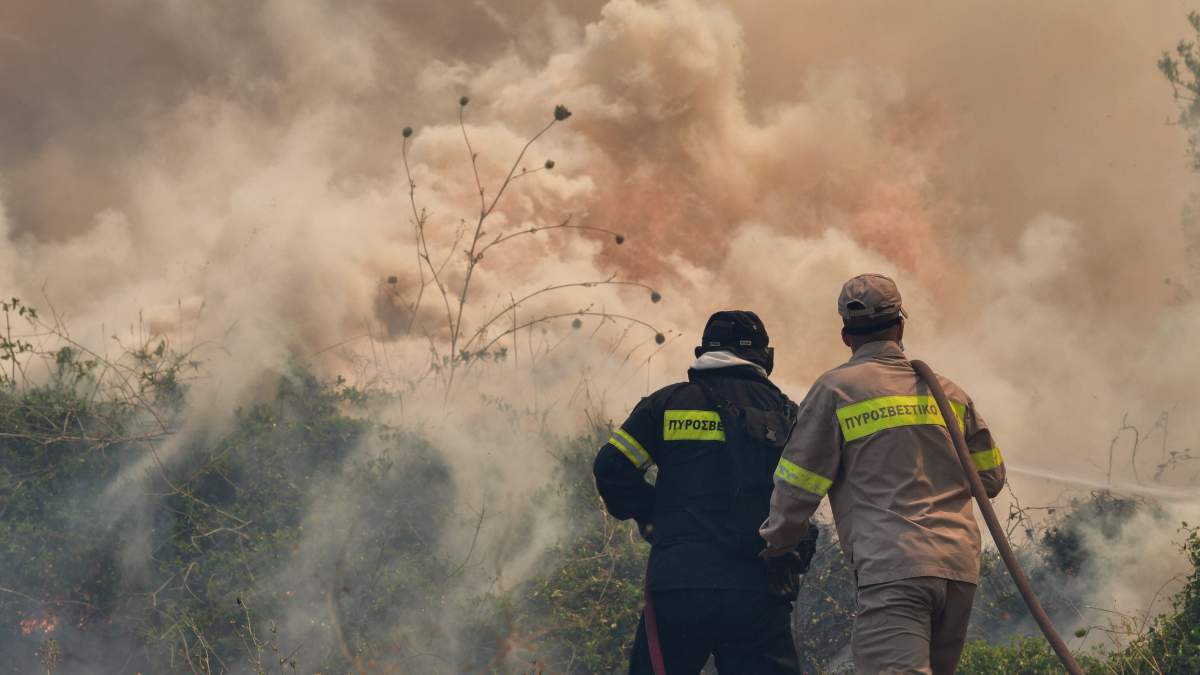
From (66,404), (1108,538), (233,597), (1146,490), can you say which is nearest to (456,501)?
(233,597)

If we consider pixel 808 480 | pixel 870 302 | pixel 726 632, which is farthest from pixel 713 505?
pixel 870 302

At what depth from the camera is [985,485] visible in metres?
3.93

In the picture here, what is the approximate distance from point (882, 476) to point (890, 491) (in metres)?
0.06

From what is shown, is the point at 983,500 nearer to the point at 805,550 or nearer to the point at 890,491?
the point at 890,491

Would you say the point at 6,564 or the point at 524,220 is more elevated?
the point at 524,220

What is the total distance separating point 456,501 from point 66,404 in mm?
3108

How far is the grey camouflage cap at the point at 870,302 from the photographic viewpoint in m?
3.93

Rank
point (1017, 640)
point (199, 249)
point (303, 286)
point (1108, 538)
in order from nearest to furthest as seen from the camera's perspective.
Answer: point (1017, 640), point (1108, 538), point (303, 286), point (199, 249)

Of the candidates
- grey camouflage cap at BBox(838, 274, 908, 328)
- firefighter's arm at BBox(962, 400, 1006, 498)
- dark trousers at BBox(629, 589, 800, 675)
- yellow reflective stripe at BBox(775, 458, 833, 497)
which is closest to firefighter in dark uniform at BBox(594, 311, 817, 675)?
dark trousers at BBox(629, 589, 800, 675)

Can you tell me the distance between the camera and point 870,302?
155 inches

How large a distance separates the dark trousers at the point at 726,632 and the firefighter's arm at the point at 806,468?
20.8 inches

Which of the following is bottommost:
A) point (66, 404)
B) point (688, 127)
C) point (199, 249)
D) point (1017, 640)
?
point (1017, 640)

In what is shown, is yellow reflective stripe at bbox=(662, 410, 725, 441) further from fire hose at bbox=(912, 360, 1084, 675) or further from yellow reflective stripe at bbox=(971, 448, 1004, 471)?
yellow reflective stripe at bbox=(971, 448, 1004, 471)

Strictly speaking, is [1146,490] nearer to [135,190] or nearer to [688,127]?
[688,127]
